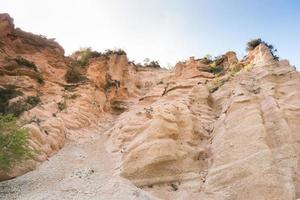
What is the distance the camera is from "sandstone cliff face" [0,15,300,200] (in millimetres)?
16672

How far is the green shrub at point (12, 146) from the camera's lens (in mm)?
18016

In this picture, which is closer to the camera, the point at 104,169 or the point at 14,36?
the point at 104,169

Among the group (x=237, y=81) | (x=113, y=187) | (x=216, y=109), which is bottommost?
(x=113, y=187)

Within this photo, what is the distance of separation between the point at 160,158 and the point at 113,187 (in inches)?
103

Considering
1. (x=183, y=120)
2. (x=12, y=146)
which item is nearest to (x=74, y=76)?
(x=183, y=120)

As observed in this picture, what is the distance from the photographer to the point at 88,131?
26.1 m

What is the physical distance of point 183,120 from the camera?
2152 cm

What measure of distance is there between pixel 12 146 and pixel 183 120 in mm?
8732

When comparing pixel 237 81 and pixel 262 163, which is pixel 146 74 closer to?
pixel 237 81

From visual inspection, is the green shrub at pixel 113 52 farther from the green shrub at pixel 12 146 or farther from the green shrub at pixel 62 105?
the green shrub at pixel 12 146

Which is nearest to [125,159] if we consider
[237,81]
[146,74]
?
[237,81]

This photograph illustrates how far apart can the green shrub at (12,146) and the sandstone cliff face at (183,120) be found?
0.57 metres

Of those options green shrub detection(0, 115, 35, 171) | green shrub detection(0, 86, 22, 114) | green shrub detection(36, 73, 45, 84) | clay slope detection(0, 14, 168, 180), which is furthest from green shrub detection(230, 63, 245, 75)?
green shrub detection(0, 115, 35, 171)

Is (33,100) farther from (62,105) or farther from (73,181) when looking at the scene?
(73,181)
